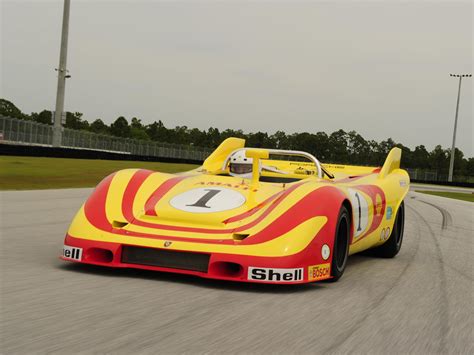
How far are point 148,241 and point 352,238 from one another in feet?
5.93

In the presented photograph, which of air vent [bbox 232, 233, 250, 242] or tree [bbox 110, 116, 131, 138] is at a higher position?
tree [bbox 110, 116, 131, 138]

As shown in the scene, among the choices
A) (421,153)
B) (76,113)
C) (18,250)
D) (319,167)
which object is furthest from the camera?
(76,113)

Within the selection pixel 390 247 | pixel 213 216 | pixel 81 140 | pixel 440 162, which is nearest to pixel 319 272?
pixel 213 216

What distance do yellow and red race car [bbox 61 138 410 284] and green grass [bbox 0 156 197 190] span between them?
29.5 ft

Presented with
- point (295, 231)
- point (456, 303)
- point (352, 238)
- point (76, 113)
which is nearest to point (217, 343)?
point (295, 231)

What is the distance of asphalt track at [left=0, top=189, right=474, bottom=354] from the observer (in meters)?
3.04

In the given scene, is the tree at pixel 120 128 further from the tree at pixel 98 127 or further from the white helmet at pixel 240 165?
the white helmet at pixel 240 165

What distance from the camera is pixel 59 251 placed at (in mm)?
5680

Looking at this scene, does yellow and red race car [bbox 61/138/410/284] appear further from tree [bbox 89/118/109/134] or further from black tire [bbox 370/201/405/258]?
tree [bbox 89/118/109/134]

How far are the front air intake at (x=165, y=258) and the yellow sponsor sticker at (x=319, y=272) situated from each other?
0.73 meters

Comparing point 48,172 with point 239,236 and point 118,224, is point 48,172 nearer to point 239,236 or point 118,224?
point 118,224

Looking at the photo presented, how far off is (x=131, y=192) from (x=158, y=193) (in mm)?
216

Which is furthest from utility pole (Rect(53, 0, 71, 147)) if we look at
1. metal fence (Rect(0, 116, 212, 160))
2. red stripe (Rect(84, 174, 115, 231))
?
red stripe (Rect(84, 174, 115, 231))

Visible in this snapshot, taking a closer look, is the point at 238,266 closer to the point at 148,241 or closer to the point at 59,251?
the point at 148,241
